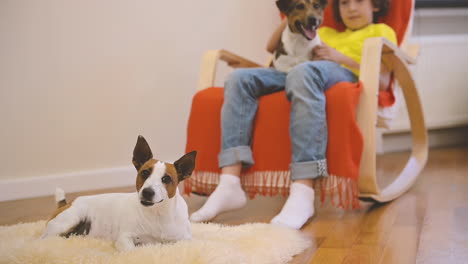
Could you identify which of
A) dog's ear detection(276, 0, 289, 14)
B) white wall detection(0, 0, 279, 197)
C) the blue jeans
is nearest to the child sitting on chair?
the blue jeans

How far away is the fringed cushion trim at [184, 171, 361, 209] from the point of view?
143 centimetres

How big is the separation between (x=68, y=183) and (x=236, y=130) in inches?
36.5

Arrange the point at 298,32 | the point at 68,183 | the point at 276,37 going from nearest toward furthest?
the point at 298,32, the point at 276,37, the point at 68,183

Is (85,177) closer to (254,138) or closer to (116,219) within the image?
(254,138)

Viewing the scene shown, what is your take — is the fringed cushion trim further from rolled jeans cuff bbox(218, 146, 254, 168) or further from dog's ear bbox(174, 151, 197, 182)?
dog's ear bbox(174, 151, 197, 182)

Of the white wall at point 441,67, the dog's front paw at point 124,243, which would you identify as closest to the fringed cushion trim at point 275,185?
the dog's front paw at point 124,243

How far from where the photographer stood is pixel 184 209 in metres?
1.08

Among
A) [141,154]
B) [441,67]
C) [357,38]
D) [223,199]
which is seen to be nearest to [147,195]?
[141,154]

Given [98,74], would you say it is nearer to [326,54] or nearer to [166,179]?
[326,54]

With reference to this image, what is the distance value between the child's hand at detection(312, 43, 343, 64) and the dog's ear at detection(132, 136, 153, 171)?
0.80 meters

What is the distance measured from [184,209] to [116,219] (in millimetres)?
143

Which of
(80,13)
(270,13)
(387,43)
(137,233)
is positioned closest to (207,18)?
(270,13)

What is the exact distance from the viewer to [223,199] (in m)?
1.45

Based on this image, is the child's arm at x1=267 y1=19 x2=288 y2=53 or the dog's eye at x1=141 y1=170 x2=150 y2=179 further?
the child's arm at x1=267 y1=19 x2=288 y2=53
